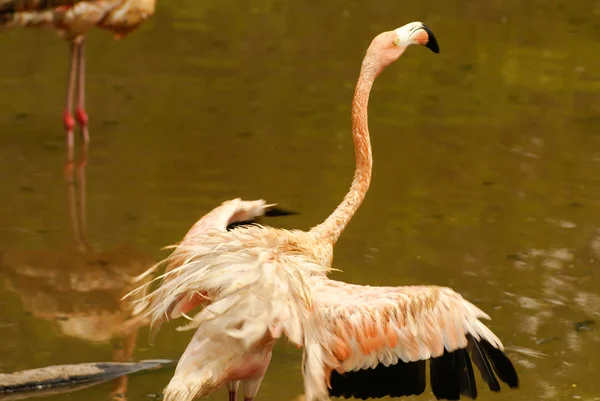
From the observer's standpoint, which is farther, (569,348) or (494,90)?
(494,90)

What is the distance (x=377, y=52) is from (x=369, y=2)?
751cm

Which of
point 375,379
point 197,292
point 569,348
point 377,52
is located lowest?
point 569,348

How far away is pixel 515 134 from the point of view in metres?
9.09

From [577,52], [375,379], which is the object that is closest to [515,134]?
[577,52]

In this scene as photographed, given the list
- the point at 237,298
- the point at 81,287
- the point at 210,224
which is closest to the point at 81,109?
the point at 81,287

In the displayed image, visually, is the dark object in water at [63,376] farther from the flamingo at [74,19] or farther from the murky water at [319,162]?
the flamingo at [74,19]

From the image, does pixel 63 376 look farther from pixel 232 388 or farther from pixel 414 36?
pixel 414 36

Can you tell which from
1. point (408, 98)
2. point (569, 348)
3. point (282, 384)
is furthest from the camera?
point (408, 98)

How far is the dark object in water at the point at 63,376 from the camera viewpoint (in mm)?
4984

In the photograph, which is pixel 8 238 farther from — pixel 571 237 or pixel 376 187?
pixel 571 237

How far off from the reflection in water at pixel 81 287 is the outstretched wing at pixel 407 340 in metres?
1.25

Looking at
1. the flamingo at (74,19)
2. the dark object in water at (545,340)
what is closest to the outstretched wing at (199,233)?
the dark object in water at (545,340)

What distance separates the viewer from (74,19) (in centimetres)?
841

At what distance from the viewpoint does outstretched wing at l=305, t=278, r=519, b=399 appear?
4332 mm
